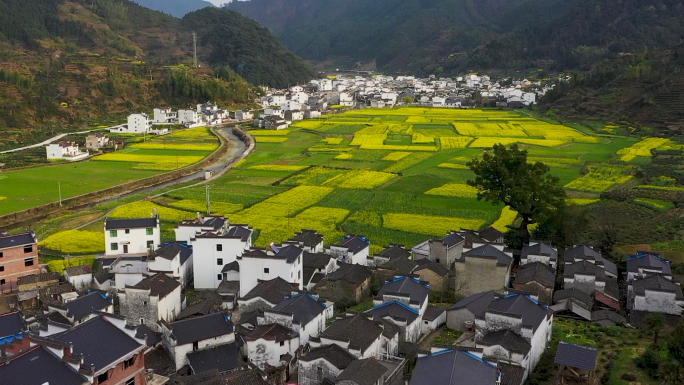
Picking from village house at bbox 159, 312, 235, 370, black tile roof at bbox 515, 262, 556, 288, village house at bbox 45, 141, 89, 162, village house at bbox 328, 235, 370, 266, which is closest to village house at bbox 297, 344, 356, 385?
village house at bbox 159, 312, 235, 370

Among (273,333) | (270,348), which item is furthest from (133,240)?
(270,348)

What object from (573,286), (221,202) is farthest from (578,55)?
(573,286)

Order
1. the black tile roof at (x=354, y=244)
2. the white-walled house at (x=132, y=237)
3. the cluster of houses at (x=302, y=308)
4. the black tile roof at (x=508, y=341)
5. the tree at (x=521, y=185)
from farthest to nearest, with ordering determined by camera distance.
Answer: the white-walled house at (x=132, y=237) < the tree at (x=521, y=185) < the black tile roof at (x=354, y=244) < the black tile roof at (x=508, y=341) < the cluster of houses at (x=302, y=308)

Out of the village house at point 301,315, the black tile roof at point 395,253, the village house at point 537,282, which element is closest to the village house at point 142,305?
the village house at point 301,315

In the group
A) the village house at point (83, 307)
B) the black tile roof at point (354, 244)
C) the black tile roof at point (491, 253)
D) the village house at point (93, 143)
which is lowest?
the village house at point (83, 307)

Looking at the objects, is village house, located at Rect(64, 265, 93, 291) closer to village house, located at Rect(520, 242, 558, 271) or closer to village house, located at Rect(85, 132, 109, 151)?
village house, located at Rect(520, 242, 558, 271)

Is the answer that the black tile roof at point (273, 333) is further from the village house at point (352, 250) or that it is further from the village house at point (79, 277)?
the village house at point (79, 277)
